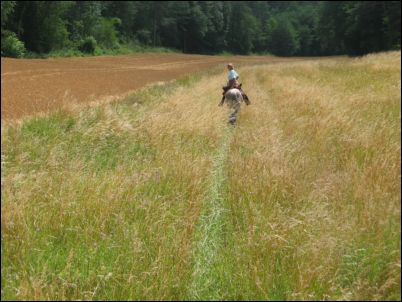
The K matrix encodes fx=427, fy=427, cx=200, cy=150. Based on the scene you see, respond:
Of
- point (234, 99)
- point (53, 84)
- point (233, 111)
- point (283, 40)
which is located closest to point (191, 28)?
point (283, 40)

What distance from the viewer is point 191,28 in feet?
273

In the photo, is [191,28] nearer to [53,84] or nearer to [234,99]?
[53,84]

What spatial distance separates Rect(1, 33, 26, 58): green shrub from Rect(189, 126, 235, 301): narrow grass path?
8.62 feet

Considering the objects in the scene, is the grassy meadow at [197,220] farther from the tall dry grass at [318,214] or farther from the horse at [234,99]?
the horse at [234,99]

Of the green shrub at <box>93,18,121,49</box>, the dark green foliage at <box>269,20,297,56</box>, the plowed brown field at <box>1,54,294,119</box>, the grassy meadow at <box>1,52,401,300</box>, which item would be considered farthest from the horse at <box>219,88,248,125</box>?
the dark green foliage at <box>269,20,297,56</box>

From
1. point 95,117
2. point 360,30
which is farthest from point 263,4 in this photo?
point 95,117

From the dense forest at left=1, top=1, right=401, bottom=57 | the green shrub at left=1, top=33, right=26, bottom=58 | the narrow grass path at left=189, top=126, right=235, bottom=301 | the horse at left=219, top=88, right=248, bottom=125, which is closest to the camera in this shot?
the narrow grass path at left=189, top=126, right=235, bottom=301

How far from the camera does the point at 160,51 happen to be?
225ft

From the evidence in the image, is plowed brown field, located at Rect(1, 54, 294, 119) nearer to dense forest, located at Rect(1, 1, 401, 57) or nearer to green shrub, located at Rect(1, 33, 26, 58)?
green shrub, located at Rect(1, 33, 26, 58)

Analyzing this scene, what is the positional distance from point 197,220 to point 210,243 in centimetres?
40

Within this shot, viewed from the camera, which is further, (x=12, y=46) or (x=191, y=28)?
(x=191, y=28)

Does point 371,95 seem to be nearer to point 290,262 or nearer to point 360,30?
point 290,262

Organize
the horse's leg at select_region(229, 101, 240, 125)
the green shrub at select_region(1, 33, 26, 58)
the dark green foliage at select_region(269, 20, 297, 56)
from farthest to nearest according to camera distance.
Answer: the dark green foliage at select_region(269, 20, 297, 56), the horse's leg at select_region(229, 101, 240, 125), the green shrub at select_region(1, 33, 26, 58)

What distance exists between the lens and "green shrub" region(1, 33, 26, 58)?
4277mm
